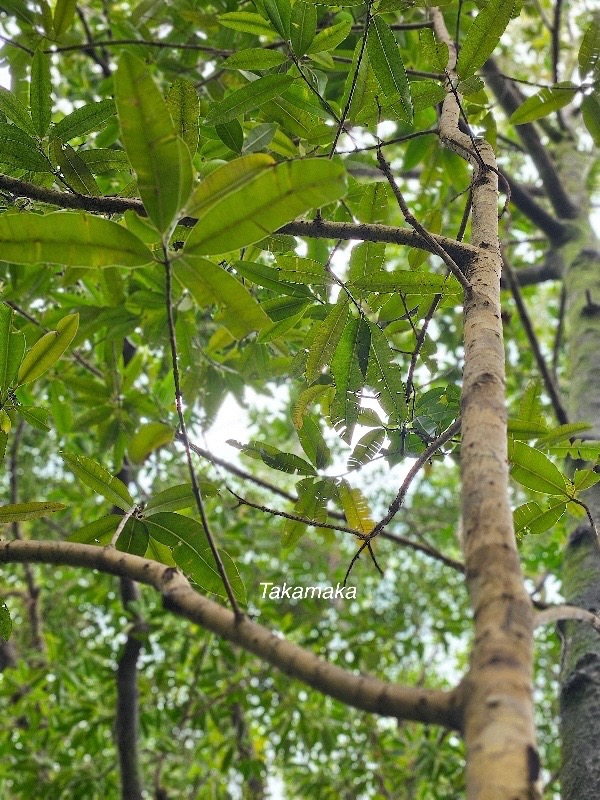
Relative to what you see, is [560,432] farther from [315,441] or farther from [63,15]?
[63,15]

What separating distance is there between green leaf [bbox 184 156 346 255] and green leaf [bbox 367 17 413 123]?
0.45 metres

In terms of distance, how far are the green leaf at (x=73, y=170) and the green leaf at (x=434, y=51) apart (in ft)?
1.64

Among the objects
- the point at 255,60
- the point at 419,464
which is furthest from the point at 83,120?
the point at 419,464

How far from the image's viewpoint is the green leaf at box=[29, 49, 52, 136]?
37.4 inches

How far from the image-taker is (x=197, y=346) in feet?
5.34

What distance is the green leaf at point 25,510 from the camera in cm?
83

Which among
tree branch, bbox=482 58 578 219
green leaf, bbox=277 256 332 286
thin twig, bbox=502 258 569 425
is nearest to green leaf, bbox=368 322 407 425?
green leaf, bbox=277 256 332 286

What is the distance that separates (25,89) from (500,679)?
1.65 meters

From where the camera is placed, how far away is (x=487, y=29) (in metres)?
0.92

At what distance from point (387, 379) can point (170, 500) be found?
0.35m

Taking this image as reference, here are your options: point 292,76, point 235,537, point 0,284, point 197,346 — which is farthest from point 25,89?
point 235,537

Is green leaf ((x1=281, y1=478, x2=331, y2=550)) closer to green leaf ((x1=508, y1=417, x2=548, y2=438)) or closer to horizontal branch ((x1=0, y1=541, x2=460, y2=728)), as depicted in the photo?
green leaf ((x1=508, y1=417, x2=548, y2=438))

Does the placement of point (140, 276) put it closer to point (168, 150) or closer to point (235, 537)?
point (168, 150)

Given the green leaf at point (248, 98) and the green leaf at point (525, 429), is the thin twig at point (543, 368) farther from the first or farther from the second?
the green leaf at point (248, 98)
